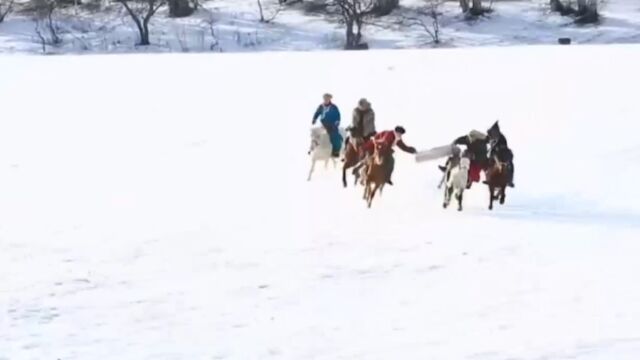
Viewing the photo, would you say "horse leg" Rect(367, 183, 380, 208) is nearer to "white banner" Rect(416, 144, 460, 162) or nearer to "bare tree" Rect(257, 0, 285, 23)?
"white banner" Rect(416, 144, 460, 162)

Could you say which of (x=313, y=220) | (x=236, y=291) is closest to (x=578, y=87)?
(x=313, y=220)

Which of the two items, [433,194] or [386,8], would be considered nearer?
[433,194]

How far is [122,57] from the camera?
34.8 metres

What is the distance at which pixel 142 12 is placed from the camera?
159ft

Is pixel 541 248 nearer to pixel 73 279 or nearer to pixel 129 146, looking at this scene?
pixel 73 279

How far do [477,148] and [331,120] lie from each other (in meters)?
3.19

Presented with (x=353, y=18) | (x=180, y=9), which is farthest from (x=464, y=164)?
(x=180, y=9)

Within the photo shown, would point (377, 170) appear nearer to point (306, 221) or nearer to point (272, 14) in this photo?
point (306, 221)

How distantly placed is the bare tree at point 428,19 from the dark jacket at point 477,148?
28602 millimetres

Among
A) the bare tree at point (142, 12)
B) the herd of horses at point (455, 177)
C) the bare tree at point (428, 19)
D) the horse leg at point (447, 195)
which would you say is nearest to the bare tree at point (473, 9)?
the bare tree at point (428, 19)

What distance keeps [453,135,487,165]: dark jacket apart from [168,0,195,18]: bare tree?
110 ft

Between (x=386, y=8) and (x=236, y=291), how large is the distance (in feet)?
120

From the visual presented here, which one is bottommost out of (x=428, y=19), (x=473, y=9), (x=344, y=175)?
(x=428, y=19)

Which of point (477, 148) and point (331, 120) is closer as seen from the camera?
point (477, 148)
